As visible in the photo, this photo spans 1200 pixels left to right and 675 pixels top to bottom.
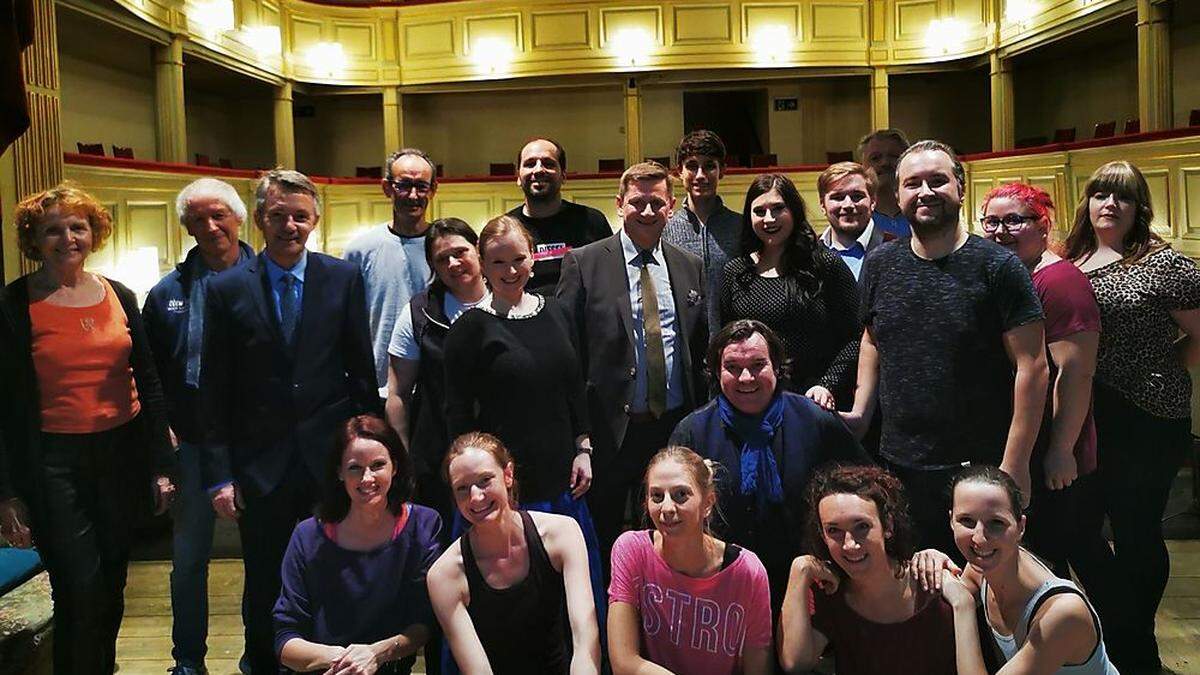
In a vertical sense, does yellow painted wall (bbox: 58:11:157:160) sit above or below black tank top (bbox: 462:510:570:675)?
above

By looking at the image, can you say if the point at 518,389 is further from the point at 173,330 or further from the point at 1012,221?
Answer: the point at 1012,221

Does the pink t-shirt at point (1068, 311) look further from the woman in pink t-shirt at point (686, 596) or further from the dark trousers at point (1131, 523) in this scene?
the woman in pink t-shirt at point (686, 596)

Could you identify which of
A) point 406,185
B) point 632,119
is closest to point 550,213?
point 406,185

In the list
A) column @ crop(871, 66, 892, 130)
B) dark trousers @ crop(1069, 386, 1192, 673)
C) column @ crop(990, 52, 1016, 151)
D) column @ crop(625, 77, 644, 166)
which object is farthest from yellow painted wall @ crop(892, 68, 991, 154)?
dark trousers @ crop(1069, 386, 1192, 673)

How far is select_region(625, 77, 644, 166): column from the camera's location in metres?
Result: 13.0

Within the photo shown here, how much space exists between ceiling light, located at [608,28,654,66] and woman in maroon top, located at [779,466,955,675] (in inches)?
435

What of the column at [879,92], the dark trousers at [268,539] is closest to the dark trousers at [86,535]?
the dark trousers at [268,539]

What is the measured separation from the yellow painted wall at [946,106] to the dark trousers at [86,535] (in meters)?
13.2

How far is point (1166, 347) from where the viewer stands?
2949 mm

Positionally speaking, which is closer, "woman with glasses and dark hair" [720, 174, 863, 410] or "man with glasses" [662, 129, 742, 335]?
"woman with glasses and dark hair" [720, 174, 863, 410]

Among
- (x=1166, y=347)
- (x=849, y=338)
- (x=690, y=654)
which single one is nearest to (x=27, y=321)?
(x=690, y=654)

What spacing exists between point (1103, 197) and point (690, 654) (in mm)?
1800

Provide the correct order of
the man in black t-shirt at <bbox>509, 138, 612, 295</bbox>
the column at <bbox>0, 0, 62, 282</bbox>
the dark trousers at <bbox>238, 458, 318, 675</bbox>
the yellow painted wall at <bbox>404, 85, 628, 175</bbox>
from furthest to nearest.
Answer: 1. the yellow painted wall at <bbox>404, 85, 628, 175</bbox>
2. the column at <bbox>0, 0, 62, 282</bbox>
3. the man in black t-shirt at <bbox>509, 138, 612, 295</bbox>
4. the dark trousers at <bbox>238, 458, 318, 675</bbox>

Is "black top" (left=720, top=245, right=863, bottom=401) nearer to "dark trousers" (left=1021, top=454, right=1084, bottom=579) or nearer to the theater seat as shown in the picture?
"dark trousers" (left=1021, top=454, right=1084, bottom=579)
